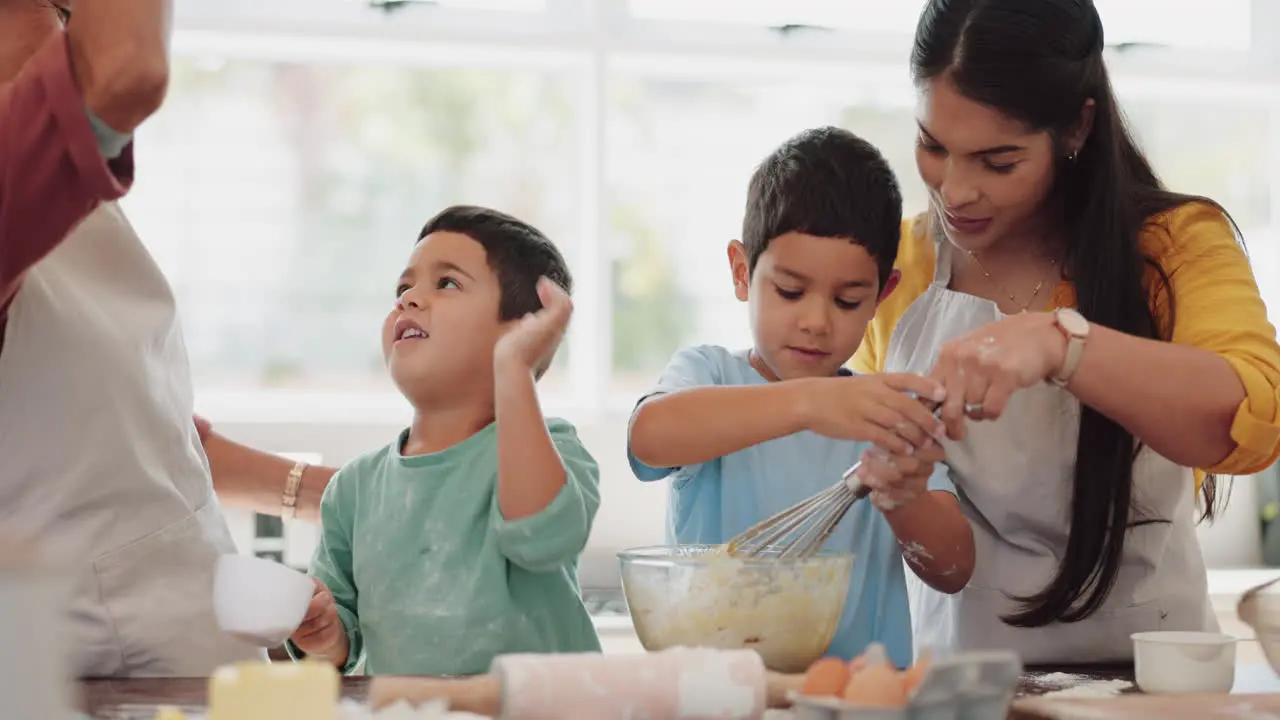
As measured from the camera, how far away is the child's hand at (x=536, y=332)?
3.92 ft

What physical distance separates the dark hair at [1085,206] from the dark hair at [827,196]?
0.43ft

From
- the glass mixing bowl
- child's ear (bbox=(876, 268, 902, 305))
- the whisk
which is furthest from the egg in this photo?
child's ear (bbox=(876, 268, 902, 305))

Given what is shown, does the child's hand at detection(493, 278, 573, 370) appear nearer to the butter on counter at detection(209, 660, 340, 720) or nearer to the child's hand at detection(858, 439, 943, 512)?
the child's hand at detection(858, 439, 943, 512)

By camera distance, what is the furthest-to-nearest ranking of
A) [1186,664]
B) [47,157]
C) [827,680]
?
[1186,664] < [47,157] < [827,680]

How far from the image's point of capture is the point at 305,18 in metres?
3.04

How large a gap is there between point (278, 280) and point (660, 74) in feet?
3.54

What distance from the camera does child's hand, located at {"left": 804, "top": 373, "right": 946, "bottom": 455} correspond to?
1.18m

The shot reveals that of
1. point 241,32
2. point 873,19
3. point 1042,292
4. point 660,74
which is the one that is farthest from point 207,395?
point 1042,292

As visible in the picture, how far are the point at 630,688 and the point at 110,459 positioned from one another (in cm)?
60

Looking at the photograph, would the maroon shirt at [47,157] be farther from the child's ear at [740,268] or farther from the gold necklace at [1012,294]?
the gold necklace at [1012,294]

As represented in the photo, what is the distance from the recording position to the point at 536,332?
3.92ft

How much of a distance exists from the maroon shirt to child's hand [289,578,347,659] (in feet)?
1.40

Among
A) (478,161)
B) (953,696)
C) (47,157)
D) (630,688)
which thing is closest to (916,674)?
(953,696)

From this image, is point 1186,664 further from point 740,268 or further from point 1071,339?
point 740,268
